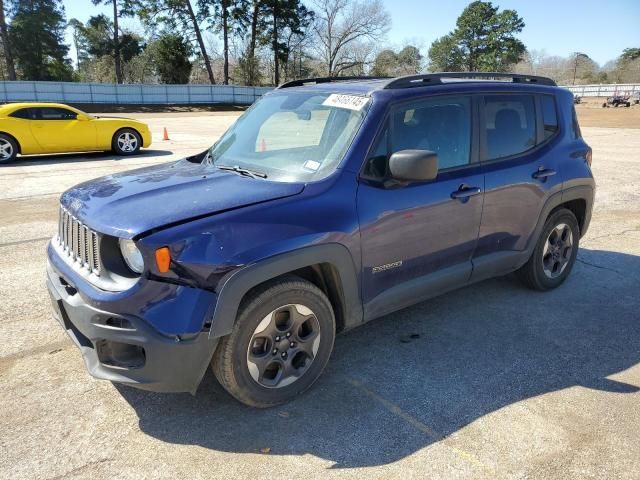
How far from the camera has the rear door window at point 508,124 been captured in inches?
159

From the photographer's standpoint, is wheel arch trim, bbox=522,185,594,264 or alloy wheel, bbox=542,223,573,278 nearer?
wheel arch trim, bbox=522,185,594,264

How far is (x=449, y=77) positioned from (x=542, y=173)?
110 cm

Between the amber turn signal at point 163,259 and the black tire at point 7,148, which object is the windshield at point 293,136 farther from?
the black tire at point 7,148

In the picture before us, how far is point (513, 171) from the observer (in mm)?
4137

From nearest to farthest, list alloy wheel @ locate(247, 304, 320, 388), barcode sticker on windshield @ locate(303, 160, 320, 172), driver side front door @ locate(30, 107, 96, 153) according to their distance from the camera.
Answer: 1. alloy wheel @ locate(247, 304, 320, 388)
2. barcode sticker on windshield @ locate(303, 160, 320, 172)
3. driver side front door @ locate(30, 107, 96, 153)

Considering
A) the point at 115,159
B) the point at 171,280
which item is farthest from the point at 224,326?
the point at 115,159

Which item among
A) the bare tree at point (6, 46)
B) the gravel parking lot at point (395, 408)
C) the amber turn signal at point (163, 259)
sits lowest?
the gravel parking lot at point (395, 408)

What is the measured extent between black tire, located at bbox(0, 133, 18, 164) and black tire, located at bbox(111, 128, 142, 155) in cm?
229

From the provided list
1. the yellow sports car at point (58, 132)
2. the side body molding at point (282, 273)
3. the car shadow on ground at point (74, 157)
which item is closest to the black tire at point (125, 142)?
the yellow sports car at point (58, 132)

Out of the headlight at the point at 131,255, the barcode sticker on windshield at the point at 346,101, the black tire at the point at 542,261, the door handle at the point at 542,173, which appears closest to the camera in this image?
the headlight at the point at 131,255

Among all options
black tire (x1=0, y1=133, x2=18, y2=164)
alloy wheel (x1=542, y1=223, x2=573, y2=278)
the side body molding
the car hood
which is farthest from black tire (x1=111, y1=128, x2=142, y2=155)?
the side body molding

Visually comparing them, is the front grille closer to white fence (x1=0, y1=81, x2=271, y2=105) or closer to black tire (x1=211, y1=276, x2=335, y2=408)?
black tire (x1=211, y1=276, x2=335, y2=408)

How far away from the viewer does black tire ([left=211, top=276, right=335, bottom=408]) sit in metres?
2.82

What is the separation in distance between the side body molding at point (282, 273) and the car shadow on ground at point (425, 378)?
1.69 feet
